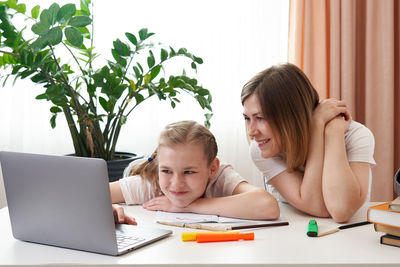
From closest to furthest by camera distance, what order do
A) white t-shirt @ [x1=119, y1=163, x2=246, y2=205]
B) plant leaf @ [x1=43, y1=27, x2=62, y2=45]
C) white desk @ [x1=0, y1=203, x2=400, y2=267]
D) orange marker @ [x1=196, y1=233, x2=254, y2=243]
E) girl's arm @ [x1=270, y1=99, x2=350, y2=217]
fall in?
1. white desk @ [x1=0, y1=203, x2=400, y2=267]
2. orange marker @ [x1=196, y1=233, x2=254, y2=243]
3. girl's arm @ [x1=270, y1=99, x2=350, y2=217]
4. white t-shirt @ [x1=119, y1=163, x2=246, y2=205]
5. plant leaf @ [x1=43, y1=27, x2=62, y2=45]

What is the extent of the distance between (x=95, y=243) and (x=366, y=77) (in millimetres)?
2064

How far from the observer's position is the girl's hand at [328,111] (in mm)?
→ 1388

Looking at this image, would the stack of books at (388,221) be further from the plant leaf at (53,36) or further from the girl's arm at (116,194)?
the plant leaf at (53,36)

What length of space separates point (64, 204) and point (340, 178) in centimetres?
73

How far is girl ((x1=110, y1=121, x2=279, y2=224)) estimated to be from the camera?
1247 mm

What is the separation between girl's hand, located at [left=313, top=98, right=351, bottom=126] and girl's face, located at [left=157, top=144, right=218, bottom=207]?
1.22ft

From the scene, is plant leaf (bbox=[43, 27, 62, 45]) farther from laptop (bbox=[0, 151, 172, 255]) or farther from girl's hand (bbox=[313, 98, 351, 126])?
girl's hand (bbox=[313, 98, 351, 126])

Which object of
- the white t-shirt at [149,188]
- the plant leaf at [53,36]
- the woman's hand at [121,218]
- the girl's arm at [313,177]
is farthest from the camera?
the plant leaf at [53,36]

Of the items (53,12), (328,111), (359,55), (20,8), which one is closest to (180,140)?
(328,111)

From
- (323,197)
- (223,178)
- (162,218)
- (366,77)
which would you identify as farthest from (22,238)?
(366,77)

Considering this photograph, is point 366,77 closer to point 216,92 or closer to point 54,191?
point 216,92

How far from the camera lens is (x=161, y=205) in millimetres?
1328

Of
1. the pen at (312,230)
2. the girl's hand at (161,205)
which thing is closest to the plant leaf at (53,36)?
the girl's hand at (161,205)

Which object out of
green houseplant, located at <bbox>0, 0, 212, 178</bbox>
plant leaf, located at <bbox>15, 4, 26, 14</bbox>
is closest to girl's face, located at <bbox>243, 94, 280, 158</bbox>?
green houseplant, located at <bbox>0, 0, 212, 178</bbox>
